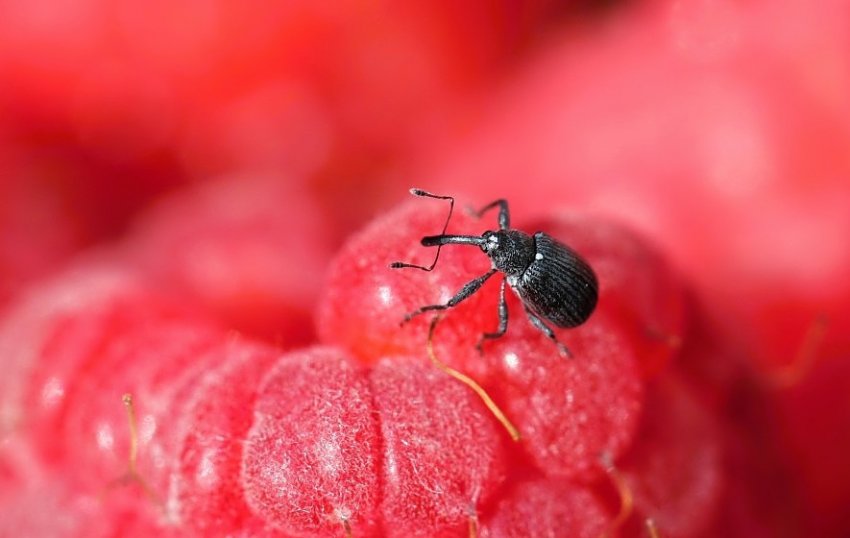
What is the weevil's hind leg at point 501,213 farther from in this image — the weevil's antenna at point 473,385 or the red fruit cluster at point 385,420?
the weevil's antenna at point 473,385

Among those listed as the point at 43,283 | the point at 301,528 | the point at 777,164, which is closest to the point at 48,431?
the point at 301,528

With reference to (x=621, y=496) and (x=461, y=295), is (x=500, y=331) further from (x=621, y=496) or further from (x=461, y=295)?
(x=621, y=496)

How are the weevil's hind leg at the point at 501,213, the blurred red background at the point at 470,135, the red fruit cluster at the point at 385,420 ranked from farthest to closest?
the blurred red background at the point at 470,135 → the weevil's hind leg at the point at 501,213 → the red fruit cluster at the point at 385,420

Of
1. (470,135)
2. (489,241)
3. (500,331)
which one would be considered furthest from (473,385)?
(470,135)

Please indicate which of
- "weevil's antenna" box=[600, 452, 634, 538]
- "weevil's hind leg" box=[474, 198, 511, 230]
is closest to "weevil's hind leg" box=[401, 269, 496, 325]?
"weevil's hind leg" box=[474, 198, 511, 230]

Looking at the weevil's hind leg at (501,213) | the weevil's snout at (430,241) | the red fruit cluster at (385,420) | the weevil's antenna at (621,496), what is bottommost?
the weevil's antenna at (621,496)

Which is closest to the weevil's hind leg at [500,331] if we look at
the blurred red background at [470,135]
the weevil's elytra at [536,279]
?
the weevil's elytra at [536,279]
